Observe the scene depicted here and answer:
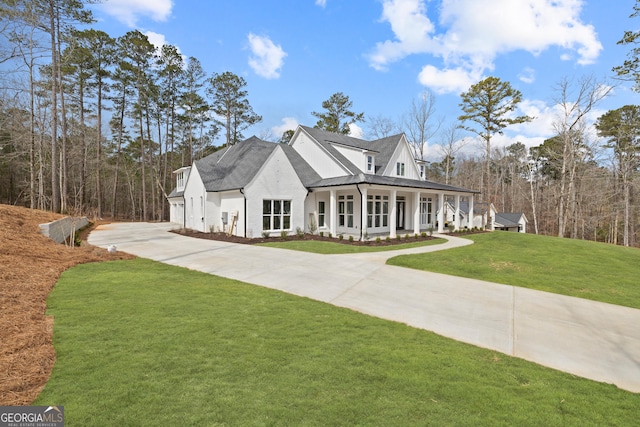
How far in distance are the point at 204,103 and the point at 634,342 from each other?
39.7m

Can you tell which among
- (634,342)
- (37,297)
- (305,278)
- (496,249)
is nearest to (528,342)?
(634,342)

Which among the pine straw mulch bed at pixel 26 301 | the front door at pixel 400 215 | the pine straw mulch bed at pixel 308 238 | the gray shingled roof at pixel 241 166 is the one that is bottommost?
the pine straw mulch bed at pixel 308 238

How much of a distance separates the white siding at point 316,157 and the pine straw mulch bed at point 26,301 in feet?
43.6

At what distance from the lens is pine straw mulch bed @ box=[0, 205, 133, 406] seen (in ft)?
9.98

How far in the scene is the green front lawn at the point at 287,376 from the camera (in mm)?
2586

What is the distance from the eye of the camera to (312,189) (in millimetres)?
19406

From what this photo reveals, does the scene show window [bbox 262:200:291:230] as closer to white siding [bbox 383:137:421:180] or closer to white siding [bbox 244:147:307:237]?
white siding [bbox 244:147:307:237]

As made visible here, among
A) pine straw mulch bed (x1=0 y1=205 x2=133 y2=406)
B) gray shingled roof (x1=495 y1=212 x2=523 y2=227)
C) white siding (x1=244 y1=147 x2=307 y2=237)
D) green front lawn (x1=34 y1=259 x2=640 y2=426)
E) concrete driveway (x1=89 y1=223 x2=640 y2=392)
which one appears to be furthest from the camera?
gray shingled roof (x1=495 y1=212 x2=523 y2=227)

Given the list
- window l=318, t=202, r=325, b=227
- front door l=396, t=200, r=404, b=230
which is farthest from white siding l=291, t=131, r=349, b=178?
front door l=396, t=200, r=404, b=230

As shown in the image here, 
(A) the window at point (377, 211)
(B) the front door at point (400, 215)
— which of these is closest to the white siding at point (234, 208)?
Result: (A) the window at point (377, 211)

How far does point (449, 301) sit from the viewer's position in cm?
647

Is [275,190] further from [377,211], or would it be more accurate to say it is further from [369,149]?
[369,149]

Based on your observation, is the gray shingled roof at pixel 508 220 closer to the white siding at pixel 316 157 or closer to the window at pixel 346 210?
the window at pixel 346 210

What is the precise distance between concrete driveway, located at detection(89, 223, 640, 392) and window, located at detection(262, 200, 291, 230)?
7.05m
